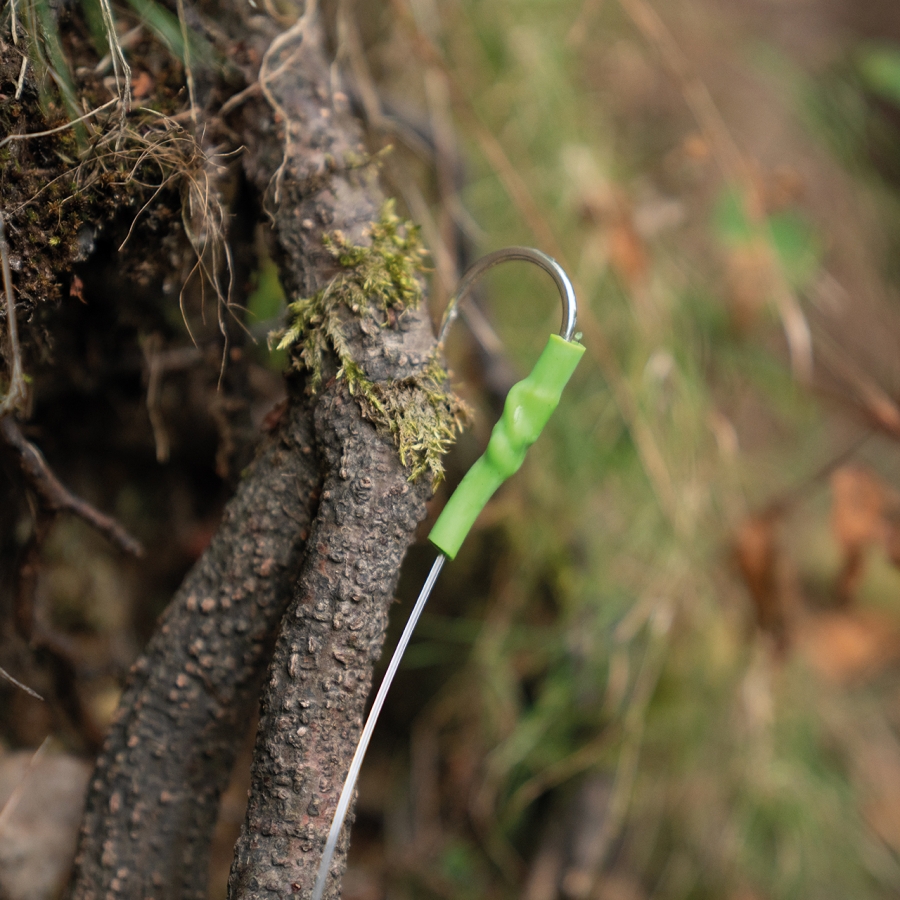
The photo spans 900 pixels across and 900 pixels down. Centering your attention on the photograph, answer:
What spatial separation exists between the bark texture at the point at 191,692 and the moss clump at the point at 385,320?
0.08 metres

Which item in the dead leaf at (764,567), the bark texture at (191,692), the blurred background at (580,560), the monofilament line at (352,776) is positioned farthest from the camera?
the dead leaf at (764,567)

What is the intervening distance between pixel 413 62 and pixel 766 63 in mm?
1630

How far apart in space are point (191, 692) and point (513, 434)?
0.40 metres

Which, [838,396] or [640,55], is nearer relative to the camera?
[838,396]

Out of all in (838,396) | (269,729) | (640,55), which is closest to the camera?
(269,729)

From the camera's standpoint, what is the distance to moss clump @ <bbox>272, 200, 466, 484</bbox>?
23.2 inches

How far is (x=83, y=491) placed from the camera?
1.00 meters

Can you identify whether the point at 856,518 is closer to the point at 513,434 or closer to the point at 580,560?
the point at 580,560

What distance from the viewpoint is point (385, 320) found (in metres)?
0.61

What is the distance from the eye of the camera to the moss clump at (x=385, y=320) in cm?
59

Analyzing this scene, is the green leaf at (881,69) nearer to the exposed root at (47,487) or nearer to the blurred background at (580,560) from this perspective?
the blurred background at (580,560)

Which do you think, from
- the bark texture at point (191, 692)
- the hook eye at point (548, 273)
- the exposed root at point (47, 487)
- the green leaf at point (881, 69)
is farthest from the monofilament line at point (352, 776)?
the green leaf at point (881, 69)

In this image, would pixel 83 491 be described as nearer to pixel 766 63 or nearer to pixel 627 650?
pixel 627 650

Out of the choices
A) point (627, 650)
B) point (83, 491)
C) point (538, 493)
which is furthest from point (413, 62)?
point (627, 650)
